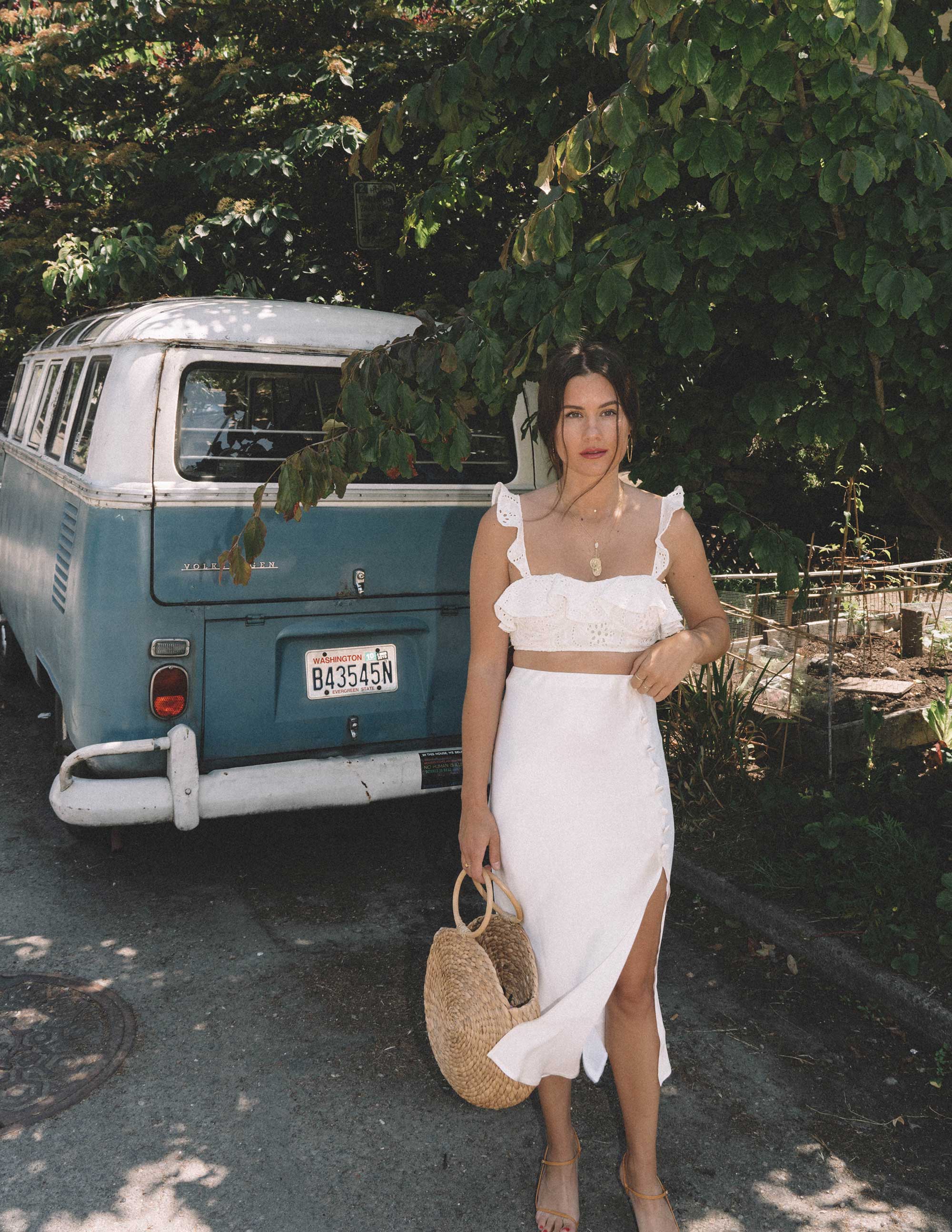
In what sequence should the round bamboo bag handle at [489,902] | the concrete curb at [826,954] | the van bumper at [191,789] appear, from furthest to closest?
the van bumper at [191,789] < the concrete curb at [826,954] < the round bamboo bag handle at [489,902]

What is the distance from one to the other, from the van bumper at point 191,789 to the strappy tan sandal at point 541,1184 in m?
1.68

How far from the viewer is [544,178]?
337 cm

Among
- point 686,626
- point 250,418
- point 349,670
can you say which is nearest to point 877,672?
point 349,670

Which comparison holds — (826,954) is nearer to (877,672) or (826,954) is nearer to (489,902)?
(489,902)

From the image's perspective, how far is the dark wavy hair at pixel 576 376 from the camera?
262 cm

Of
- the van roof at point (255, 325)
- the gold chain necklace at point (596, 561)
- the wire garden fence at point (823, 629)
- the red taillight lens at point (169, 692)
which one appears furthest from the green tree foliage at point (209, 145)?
the gold chain necklace at point (596, 561)

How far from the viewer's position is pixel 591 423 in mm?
2613

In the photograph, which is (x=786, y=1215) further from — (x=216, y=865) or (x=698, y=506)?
(x=216, y=865)

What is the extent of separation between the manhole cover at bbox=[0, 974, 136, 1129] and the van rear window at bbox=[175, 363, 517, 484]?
1.92 m

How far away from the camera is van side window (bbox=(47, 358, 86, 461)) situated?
4.87m

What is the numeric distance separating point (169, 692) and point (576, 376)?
2.21 metres

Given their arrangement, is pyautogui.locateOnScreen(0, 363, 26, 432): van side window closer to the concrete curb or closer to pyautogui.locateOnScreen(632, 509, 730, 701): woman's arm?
the concrete curb

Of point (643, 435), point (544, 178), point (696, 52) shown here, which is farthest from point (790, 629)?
point (696, 52)

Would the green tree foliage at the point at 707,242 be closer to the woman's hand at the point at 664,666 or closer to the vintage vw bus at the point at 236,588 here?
the vintage vw bus at the point at 236,588
